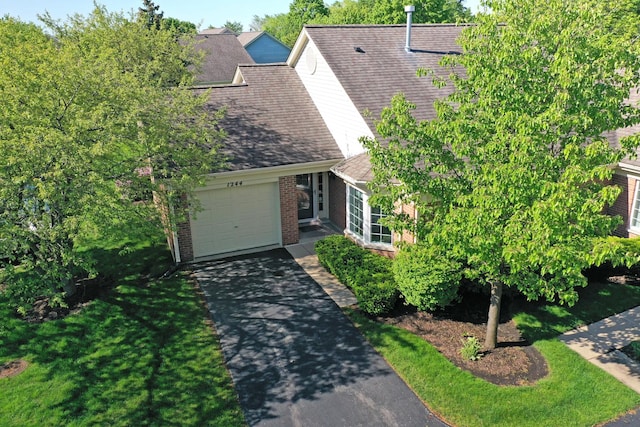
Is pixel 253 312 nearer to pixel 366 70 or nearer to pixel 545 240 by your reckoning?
pixel 545 240

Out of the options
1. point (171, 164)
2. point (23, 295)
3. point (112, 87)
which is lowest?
point (23, 295)

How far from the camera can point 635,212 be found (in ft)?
49.9

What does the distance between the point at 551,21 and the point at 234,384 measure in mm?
9135

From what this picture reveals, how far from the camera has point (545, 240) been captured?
25.5ft

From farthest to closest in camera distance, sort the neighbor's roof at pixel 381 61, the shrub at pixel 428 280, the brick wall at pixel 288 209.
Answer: the brick wall at pixel 288 209 → the neighbor's roof at pixel 381 61 → the shrub at pixel 428 280

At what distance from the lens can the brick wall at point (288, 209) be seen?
16125 millimetres

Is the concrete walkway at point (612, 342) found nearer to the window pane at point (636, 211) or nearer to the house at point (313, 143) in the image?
the window pane at point (636, 211)

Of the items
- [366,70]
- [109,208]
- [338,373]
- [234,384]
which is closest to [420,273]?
[338,373]

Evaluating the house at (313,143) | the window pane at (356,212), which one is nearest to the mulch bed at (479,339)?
the house at (313,143)

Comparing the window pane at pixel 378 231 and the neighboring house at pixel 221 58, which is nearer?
the window pane at pixel 378 231

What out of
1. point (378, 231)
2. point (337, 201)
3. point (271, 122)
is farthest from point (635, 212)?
point (271, 122)

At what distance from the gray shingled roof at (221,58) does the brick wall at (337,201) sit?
33603 mm

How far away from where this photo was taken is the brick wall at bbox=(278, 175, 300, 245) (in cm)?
1612

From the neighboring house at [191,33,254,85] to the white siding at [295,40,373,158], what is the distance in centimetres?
3182
